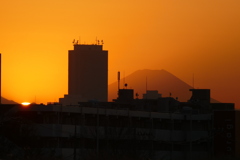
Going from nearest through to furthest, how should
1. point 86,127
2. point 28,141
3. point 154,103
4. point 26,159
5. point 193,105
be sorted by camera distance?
point 26,159 → point 28,141 → point 86,127 → point 193,105 → point 154,103

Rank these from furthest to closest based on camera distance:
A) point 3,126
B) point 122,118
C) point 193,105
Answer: point 193,105, point 122,118, point 3,126

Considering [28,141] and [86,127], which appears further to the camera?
[86,127]

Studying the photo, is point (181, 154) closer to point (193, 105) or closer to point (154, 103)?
point (193, 105)

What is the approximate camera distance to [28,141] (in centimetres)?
5959

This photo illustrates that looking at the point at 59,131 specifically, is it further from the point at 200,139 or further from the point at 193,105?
the point at 193,105

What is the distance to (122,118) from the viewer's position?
297 ft

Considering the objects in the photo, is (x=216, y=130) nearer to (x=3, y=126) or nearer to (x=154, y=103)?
(x=154, y=103)

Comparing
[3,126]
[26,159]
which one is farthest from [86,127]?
[26,159]

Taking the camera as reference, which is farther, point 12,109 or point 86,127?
point 86,127

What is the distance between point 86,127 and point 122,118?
21.5 ft

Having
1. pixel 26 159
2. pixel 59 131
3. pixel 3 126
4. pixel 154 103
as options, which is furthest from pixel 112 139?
pixel 154 103

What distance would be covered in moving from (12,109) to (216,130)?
25725 millimetres

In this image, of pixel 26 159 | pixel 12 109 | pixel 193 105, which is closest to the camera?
pixel 26 159

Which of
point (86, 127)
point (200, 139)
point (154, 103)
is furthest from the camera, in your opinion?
point (154, 103)
